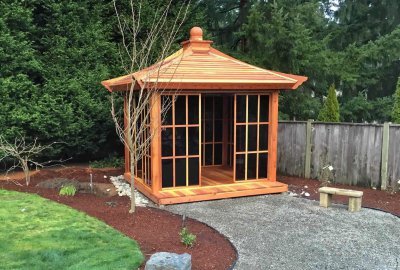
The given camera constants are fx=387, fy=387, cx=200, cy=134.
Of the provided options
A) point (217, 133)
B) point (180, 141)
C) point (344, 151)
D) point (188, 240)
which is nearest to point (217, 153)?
point (217, 133)

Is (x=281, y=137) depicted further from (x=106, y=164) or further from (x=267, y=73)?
(x=106, y=164)

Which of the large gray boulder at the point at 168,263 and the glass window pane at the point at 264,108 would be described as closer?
the large gray boulder at the point at 168,263

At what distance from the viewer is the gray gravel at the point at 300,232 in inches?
183

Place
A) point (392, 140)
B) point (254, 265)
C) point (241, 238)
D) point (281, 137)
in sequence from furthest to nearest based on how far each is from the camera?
point (281, 137) → point (392, 140) → point (241, 238) → point (254, 265)

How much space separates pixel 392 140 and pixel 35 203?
270 inches

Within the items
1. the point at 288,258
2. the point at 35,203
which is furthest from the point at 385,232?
the point at 35,203

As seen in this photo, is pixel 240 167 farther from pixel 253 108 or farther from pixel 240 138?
pixel 253 108

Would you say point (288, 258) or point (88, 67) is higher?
point (88, 67)

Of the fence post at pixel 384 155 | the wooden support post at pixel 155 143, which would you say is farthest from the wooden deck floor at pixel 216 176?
the fence post at pixel 384 155

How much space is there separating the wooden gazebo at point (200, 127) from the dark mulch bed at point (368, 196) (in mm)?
719

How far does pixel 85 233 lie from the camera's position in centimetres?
520

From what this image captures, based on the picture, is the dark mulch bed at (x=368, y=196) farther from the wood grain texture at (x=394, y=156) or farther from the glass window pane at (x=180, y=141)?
the glass window pane at (x=180, y=141)

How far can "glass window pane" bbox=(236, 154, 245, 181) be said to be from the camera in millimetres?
7976

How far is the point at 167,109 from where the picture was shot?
7.18 meters
